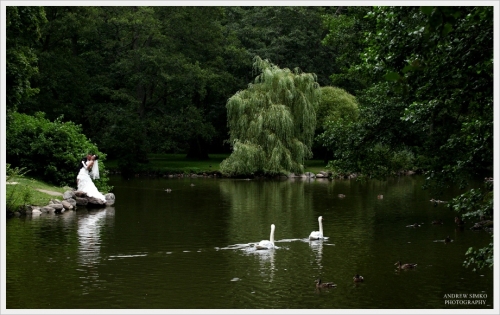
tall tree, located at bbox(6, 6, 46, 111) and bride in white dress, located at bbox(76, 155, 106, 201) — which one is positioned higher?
tall tree, located at bbox(6, 6, 46, 111)

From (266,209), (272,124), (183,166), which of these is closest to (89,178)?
(266,209)

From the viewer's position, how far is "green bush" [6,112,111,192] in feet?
101

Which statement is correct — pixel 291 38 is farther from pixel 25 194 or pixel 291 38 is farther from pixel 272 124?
pixel 25 194

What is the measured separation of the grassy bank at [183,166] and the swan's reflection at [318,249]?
2942 cm

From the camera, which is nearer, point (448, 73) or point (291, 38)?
point (448, 73)

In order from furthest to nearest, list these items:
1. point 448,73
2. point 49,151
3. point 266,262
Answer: point 49,151 → point 266,262 → point 448,73

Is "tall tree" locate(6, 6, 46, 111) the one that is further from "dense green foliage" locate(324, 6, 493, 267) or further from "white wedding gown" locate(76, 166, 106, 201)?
"dense green foliage" locate(324, 6, 493, 267)

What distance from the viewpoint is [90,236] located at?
20.4m

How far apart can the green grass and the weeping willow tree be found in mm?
18067

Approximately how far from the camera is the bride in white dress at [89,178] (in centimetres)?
2852

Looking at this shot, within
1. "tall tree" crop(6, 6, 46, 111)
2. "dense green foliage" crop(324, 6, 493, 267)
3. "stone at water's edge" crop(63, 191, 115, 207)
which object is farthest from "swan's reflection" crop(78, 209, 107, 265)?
"dense green foliage" crop(324, 6, 493, 267)

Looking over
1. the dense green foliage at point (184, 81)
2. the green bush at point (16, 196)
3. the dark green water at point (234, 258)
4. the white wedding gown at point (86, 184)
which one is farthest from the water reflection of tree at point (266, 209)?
the green bush at point (16, 196)

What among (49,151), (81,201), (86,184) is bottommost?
(81,201)

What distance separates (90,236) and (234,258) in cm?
523
